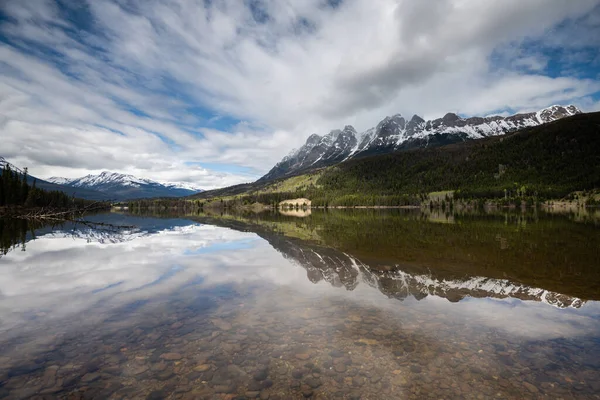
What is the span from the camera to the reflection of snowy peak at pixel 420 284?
14.4m

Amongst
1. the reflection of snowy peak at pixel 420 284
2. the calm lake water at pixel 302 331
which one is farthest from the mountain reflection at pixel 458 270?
the calm lake water at pixel 302 331

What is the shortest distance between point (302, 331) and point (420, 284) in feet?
27.9

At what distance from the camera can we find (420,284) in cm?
1650

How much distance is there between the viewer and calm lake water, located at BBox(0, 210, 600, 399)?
7.46 meters

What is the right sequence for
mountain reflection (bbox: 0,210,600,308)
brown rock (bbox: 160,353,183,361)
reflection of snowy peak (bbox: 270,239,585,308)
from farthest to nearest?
mountain reflection (bbox: 0,210,600,308) → reflection of snowy peak (bbox: 270,239,585,308) → brown rock (bbox: 160,353,183,361)

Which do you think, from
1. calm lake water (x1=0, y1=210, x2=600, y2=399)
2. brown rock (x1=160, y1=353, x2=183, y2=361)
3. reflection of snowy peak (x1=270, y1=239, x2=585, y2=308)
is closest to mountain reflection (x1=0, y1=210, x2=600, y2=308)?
reflection of snowy peak (x1=270, y1=239, x2=585, y2=308)

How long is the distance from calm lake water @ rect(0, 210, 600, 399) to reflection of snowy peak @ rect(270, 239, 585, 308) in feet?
0.37

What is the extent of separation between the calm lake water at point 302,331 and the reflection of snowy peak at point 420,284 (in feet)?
0.37

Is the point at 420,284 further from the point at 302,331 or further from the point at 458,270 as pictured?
the point at 302,331

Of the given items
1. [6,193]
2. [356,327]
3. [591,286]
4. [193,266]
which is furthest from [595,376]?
[6,193]

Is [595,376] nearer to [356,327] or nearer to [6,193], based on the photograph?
[356,327]

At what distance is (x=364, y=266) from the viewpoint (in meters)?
21.3

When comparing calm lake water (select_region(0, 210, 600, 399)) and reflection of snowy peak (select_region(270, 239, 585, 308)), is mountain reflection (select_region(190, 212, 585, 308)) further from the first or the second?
calm lake water (select_region(0, 210, 600, 399))

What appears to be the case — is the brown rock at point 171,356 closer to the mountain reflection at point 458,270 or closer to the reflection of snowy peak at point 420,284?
the mountain reflection at point 458,270
